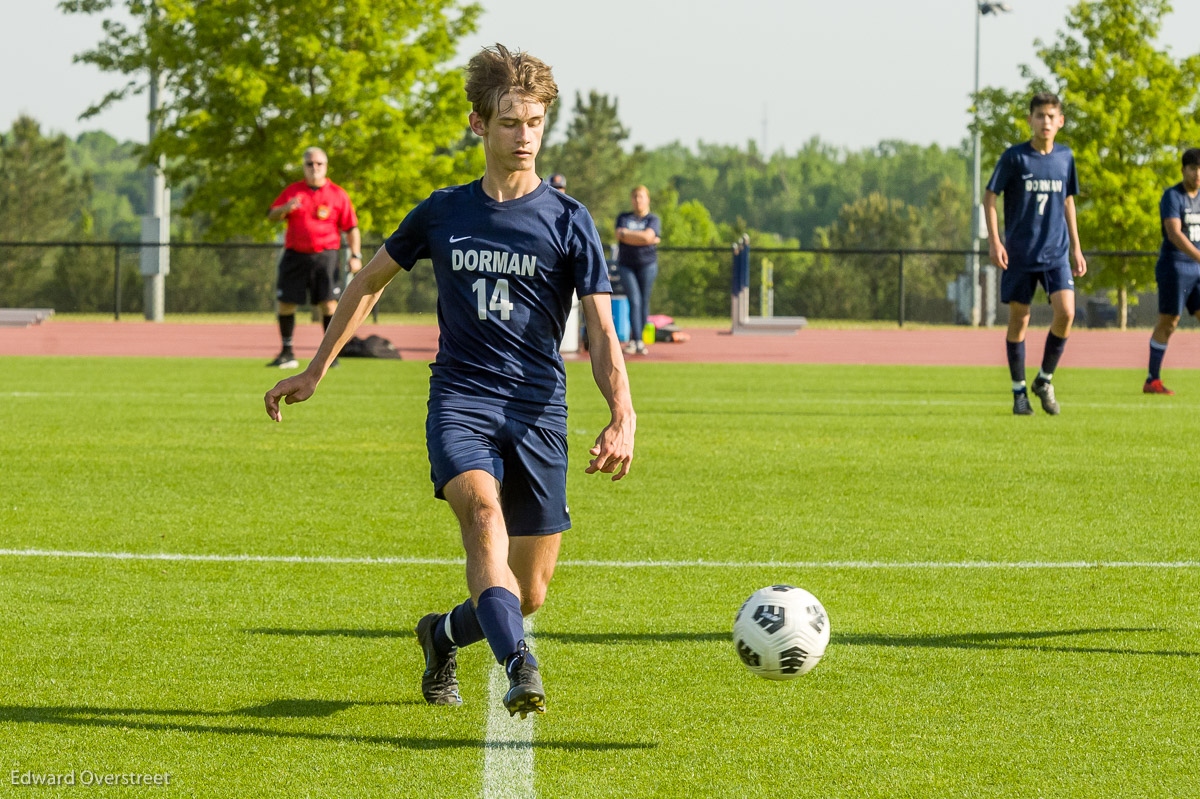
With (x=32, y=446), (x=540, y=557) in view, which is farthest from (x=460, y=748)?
(x=32, y=446)

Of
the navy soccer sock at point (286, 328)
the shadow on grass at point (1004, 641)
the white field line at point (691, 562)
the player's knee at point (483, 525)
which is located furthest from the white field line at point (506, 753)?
the navy soccer sock at point (286, 328)

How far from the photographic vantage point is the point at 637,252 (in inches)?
811

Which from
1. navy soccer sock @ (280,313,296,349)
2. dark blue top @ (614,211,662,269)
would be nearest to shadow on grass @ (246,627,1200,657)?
navy soccer sock @ (280,313,296,349)

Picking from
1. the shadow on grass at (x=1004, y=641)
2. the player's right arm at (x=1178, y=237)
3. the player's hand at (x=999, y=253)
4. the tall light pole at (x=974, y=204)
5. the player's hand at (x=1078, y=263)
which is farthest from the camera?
the tall light pole at (x=974, y=204)

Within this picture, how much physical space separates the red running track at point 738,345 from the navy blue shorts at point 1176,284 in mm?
7350

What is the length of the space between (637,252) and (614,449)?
54.5ft

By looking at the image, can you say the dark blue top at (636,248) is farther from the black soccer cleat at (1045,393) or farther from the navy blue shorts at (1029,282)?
the navy blue shorts at (1029,282)

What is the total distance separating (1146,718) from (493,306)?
2243 mm

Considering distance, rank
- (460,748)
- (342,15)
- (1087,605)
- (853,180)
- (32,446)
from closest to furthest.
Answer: (460,748) < (1087,605) < (32,446) < (342,15) < (853,180)

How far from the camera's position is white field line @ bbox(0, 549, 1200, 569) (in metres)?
6.57

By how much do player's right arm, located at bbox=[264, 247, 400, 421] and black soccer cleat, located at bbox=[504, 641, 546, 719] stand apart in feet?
3.87

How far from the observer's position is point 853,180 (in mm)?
173750

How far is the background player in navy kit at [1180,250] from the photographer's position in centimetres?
1386

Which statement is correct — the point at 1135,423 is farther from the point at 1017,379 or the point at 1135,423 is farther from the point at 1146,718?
the point at 1146,718
